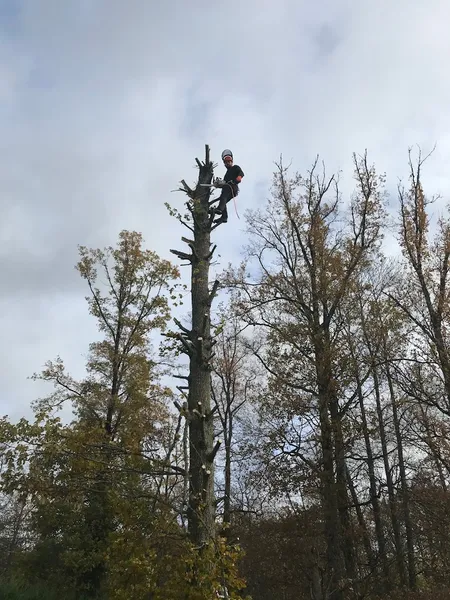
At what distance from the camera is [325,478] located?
10461mm

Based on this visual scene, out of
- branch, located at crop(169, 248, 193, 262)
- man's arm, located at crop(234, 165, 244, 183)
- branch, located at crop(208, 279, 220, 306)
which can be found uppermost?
man's arm, located at crop(234, 165, 244, 183)

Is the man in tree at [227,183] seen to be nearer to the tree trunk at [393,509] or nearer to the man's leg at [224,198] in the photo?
the man's leg at [224,198]

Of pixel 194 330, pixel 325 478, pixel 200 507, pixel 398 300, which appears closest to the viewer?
pixel 200 507

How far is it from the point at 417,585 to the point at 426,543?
120 centimetres

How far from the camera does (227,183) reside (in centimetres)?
682

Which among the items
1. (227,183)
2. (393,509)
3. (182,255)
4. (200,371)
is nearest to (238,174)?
(227,183)

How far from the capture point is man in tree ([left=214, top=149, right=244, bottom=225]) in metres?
6.68

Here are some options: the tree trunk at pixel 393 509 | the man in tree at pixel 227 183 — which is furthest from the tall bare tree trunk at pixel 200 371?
the tree trunk at pixel 393 509

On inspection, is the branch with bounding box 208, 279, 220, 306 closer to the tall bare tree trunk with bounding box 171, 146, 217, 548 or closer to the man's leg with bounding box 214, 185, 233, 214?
the tall bare tree trunk with bounding box 171, 146, 217, 548

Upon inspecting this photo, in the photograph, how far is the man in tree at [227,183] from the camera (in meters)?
6.68

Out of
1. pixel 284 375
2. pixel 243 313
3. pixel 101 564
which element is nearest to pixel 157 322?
pixel 243 313

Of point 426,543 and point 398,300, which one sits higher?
point 398,300

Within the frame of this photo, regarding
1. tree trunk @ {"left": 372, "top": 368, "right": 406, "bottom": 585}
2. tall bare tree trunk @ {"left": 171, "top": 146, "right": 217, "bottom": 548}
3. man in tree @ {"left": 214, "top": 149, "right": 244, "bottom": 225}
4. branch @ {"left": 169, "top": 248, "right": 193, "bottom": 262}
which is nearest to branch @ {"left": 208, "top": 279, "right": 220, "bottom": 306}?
tall bare tree trunk @ {"left": 171, "top": 146, "right": 217, "bottom": 548}

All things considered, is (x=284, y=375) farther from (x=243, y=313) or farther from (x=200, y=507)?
(x=200, y=507)
